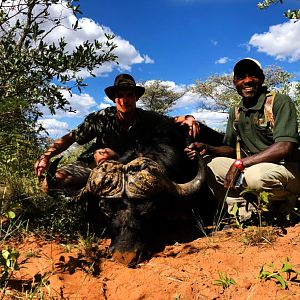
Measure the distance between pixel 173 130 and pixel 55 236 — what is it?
1.80 metres

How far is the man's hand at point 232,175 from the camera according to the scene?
4.07m

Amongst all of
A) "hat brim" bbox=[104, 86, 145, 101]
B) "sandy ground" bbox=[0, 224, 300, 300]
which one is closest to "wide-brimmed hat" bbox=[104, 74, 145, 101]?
"hat brim" bbox=[104, 86, 145, 101]

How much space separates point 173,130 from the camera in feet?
15.4

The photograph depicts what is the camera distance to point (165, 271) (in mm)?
3143

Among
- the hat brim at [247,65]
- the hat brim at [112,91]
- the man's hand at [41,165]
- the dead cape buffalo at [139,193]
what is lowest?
the dead cape buffalo at [139,193]

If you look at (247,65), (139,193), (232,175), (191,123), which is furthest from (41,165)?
(247,65)

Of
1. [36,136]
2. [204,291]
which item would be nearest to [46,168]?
[36,136]

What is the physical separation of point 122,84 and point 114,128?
0.52 m

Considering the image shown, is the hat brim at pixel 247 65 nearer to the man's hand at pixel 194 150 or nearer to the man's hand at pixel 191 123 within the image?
the man's hand at pixel 191 123

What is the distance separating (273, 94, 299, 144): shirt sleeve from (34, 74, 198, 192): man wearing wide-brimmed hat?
953 mm

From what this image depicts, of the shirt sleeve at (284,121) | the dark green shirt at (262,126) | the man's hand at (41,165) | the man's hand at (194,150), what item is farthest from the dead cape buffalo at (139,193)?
the shirt sleeve at (284,121)

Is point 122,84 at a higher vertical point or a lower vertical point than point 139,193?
higher

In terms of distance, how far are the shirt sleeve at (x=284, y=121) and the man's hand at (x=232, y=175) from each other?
1.60 ft

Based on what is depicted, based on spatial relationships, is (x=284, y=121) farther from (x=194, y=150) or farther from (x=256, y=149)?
(x=194, y=150)
